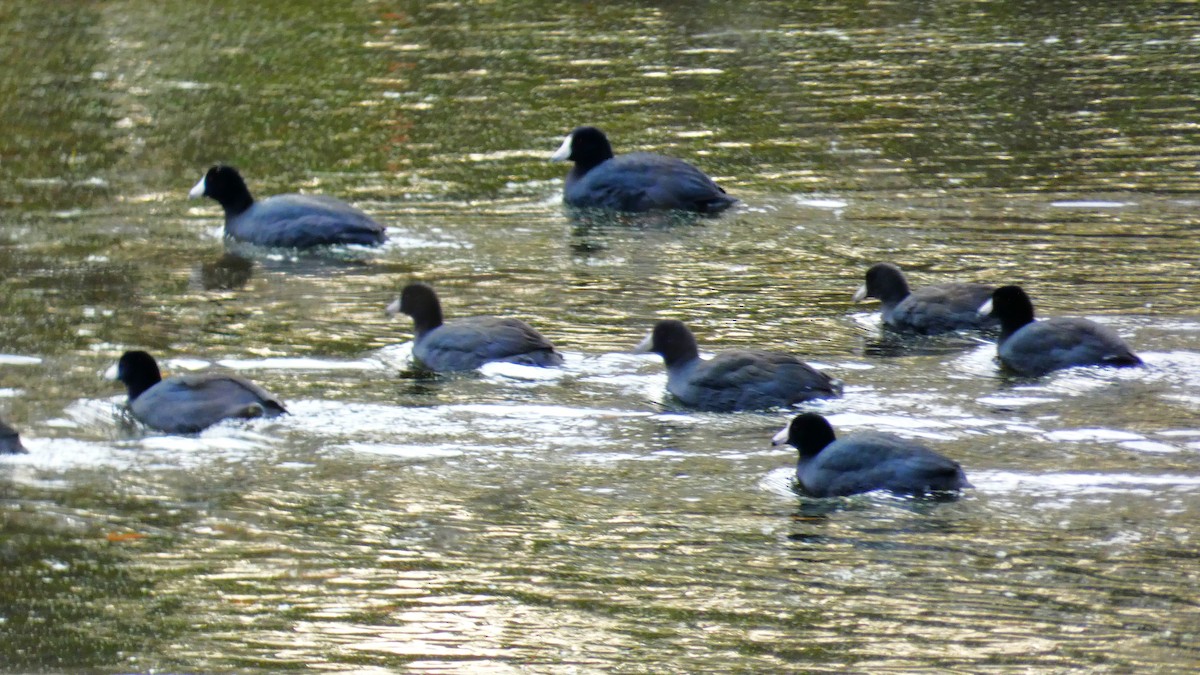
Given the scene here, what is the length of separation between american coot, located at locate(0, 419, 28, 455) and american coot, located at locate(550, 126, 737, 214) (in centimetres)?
762

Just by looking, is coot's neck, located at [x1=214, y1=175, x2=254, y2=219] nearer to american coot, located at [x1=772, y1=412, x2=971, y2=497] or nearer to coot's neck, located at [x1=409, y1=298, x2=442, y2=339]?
coot's neck, located at [x1=409, y1=298, x2=442, y2=339]

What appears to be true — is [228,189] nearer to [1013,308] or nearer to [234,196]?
[234,196]

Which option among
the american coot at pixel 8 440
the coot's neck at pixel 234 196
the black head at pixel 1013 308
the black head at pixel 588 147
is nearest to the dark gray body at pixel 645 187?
the black head at pixel 588 147

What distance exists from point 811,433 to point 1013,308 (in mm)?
2914

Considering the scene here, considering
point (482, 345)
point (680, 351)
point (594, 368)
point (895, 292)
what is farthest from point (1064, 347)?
point (482, 345)

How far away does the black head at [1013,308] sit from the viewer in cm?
1271

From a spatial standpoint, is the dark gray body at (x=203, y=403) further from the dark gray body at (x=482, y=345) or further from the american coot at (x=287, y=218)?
the american coot at (x=287, y=218)

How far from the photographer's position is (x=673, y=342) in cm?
1212

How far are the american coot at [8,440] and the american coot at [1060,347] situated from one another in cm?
603

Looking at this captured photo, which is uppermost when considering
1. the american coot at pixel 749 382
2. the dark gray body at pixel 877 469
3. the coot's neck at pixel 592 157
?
the coot's neck at pixel 592 157

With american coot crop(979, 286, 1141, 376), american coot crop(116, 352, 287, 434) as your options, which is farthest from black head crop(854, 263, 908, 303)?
american coot crop(116, 352, 287, 434)

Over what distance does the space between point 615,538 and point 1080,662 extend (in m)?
2.51

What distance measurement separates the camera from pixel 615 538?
955 centimetres

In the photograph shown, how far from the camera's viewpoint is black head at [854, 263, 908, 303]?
13695 mm
